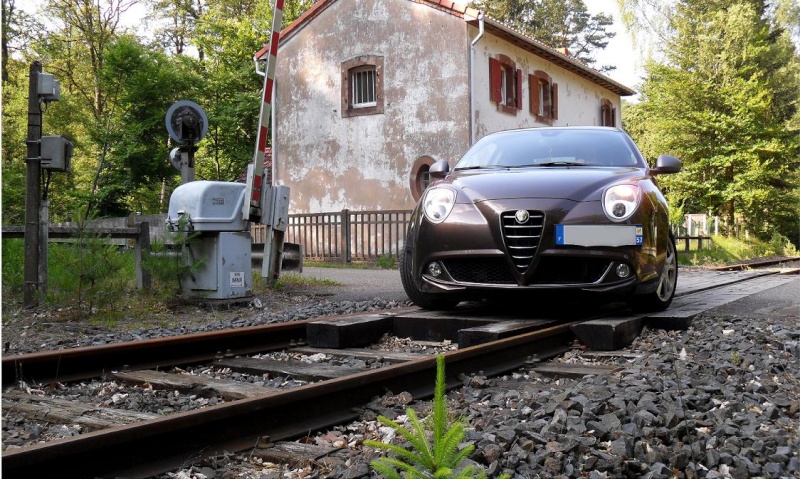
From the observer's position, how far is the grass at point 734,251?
19562mm

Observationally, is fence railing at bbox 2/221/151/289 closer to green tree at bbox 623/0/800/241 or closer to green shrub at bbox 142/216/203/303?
green shrub at bbox 142/216/203/303

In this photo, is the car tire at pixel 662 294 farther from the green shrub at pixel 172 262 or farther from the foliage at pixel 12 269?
the foliage at pixel 12 269

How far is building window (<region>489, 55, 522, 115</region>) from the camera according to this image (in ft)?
72.1

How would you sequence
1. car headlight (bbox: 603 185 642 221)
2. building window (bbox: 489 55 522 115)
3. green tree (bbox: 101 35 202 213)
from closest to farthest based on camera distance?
car headlight (bbox: 603 185 642 221) → building window (bbox: 489 55 522 115) → green tree (bbox: 101 35 202 213)

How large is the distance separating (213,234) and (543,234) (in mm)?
3851

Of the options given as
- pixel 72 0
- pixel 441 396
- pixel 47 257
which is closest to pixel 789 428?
pixel 441 396

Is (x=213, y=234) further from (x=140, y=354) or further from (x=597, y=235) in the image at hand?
(x=597, y=235)

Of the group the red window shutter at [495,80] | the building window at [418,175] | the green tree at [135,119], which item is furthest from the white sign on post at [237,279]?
the green tree at [135,119]

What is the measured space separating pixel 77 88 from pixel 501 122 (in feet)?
68.2

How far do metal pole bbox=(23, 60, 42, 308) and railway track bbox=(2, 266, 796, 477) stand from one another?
3.18 metres

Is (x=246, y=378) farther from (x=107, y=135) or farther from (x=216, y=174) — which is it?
(x=216, y=174)

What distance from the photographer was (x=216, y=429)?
8.75 feet

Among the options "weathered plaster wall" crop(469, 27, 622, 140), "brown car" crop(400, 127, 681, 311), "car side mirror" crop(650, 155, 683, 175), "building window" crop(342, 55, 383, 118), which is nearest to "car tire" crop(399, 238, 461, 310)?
"brown car" crop(400, 127, 681, 311)

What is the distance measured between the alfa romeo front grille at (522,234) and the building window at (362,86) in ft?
57.6
